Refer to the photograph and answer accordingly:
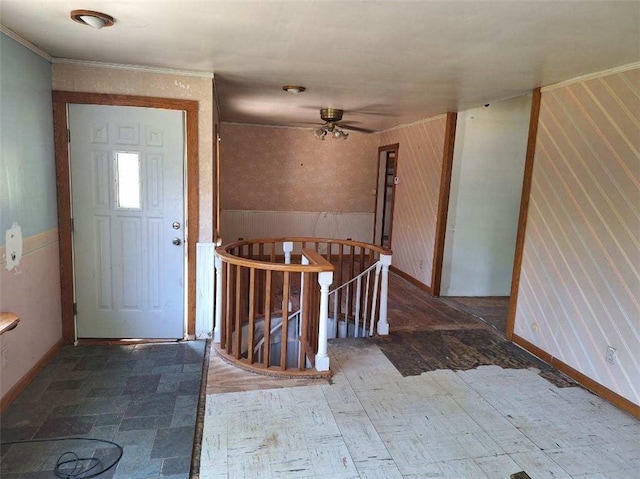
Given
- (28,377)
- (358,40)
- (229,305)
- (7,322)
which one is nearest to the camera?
(7,322)

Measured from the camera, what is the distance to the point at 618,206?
274 cm

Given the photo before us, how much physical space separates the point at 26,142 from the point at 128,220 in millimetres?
891

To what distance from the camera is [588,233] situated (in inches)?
117

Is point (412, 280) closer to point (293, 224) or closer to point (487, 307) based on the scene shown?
point (487, 307)

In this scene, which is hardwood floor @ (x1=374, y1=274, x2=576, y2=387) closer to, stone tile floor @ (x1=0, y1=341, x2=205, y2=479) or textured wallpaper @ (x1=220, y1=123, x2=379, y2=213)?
stone tile floor @ (x1=0, y1=341, x2=205, y2=479)

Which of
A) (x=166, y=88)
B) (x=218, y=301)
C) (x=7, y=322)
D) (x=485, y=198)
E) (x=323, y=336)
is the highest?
(x=166, y=88)

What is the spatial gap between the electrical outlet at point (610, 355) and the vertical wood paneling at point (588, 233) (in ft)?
0.08

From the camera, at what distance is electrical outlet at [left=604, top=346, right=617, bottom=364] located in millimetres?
2766

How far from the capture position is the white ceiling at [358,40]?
193 cm

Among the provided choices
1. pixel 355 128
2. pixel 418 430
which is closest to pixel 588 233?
pixel 418 430

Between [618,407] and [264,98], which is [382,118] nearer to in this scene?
[264,98]

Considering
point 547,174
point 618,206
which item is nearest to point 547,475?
point 618,206

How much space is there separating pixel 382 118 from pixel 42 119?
12.8 feet

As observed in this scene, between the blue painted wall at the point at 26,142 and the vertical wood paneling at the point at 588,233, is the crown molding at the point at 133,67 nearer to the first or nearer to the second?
the blue painted wall at the point at 26,142
